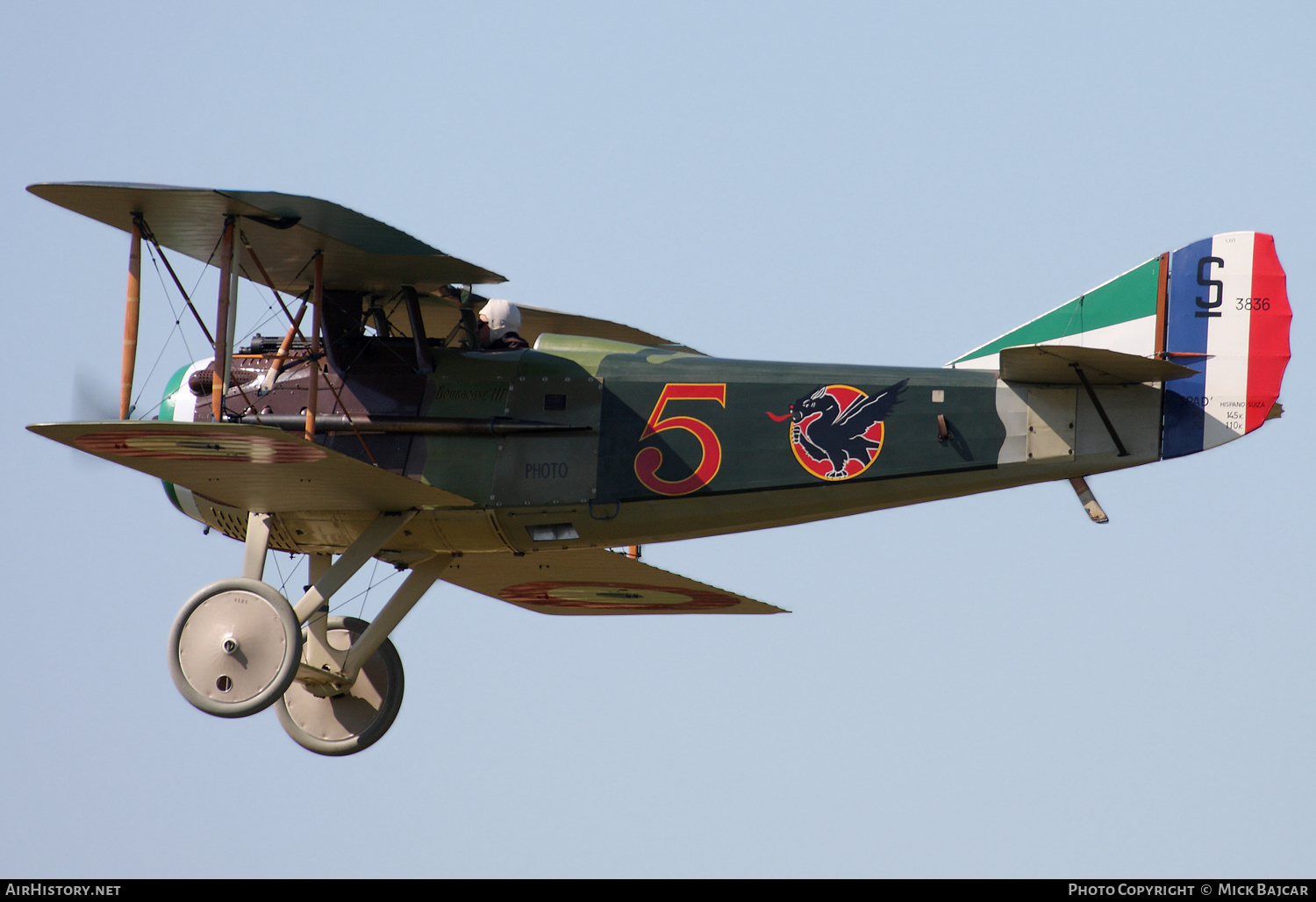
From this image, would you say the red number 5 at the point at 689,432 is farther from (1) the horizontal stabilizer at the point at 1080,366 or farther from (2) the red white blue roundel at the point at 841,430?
(1) the horizontal stabilizer at the point at 1080,366

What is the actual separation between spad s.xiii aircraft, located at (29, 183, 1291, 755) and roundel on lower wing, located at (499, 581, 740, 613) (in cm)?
267

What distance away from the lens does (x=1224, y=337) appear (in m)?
13.8

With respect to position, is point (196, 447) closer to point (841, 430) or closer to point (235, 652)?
point (235, 652)

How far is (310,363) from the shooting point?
14.6m

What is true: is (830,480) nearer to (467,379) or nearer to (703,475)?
(703,475)

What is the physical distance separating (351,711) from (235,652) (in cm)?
317

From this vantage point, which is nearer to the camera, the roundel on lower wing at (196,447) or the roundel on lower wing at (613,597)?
the roundel on lower wing at (196,447)

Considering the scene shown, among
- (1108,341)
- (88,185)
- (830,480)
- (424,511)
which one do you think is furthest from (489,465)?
(1108,341)

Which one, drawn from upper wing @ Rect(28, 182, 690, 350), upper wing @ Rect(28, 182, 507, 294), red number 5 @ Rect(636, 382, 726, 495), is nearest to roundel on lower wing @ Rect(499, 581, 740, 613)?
red number 5 @ Rect(636, 382, 726, 495)

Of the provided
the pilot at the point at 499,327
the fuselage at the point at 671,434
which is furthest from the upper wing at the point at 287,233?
the fuselage at the point at 671,434

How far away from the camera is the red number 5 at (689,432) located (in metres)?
14.3

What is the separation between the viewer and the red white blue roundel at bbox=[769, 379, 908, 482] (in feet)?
46.5

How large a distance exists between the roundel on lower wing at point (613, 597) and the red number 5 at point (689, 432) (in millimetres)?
3281

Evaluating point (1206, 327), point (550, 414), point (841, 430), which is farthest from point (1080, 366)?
point (550, 414)
